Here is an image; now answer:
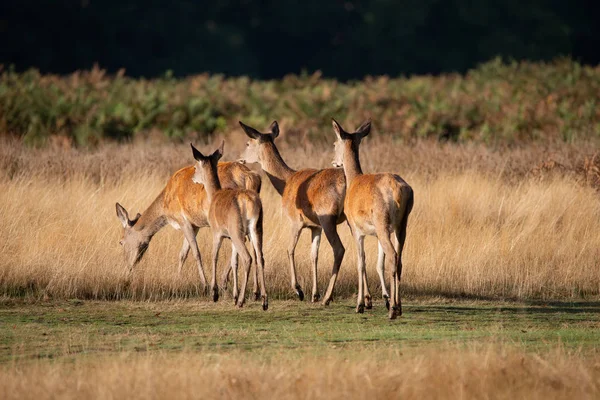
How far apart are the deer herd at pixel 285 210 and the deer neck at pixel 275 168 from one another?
14mm

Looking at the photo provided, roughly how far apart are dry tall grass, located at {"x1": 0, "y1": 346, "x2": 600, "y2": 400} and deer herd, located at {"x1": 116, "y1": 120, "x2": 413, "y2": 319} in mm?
3151

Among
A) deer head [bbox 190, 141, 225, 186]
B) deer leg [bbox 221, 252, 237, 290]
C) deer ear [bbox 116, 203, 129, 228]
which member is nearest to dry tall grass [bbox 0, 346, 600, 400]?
deer leg [bbox 221, 252, 237, 290]

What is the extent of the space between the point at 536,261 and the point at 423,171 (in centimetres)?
588

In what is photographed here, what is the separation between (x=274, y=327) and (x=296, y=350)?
167cm

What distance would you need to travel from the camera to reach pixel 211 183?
1426 centimetres

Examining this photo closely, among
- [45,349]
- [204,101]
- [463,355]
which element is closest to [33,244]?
[45,349]

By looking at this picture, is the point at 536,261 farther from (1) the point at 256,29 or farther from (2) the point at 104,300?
(1) the point at 256,29

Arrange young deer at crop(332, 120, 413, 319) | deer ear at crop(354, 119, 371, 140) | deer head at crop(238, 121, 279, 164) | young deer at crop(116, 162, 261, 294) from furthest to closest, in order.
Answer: deer head at crop(238, 121, 279, 164) → young deer at crop(116, 162, 261, 294) → deer ear at crop(354, 119, 371, 140) → young deer at crop(332, 120, 413, 319)

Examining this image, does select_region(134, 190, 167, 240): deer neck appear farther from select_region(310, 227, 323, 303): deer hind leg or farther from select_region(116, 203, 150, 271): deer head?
select_region(310, 227, 323, 303): deer hind leg

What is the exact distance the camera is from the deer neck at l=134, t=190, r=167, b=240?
15.9 m

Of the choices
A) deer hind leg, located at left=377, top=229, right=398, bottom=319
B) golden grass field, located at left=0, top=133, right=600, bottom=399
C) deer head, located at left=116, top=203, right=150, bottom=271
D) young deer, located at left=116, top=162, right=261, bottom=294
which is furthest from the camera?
deer head, located at left=116, top=203, right=150, bottom=271

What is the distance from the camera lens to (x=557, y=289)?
1560 cm

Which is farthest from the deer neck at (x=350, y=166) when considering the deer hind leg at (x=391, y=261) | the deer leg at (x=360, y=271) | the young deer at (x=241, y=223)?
the deer hind leg at (x=391, y=261)

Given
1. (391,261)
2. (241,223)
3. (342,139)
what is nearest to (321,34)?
(342,139)
